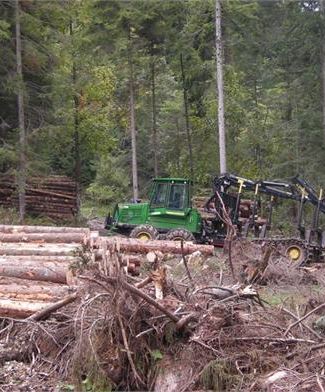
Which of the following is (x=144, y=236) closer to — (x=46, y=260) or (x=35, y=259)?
(x=35, y=259)

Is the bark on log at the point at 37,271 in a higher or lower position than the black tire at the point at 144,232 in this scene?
higher

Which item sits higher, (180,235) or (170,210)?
(170,210)

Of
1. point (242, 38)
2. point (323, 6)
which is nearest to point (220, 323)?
point (323, 6)

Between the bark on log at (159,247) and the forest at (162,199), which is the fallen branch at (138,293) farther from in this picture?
the bark on log at (159,247)

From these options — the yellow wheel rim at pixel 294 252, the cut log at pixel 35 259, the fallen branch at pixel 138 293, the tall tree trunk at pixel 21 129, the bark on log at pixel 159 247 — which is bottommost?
the yellow wheel rim at pixel 294 252

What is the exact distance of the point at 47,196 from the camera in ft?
77.9

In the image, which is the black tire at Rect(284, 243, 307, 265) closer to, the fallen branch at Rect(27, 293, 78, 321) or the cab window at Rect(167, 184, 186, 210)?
the cab window at Rect(167, 184, 186, 210)

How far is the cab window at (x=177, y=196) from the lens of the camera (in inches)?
743

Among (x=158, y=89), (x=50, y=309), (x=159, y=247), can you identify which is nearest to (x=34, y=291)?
(x=50, y=309)


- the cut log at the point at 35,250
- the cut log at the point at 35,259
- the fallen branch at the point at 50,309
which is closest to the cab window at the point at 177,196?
the cut log at the point at 35,250

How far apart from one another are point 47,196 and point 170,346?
17.6 metres

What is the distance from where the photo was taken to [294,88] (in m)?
25.8

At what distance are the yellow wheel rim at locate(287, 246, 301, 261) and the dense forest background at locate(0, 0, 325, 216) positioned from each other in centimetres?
686

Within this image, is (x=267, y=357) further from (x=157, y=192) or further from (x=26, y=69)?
(x=26, y=69)
